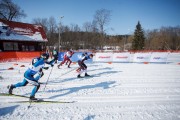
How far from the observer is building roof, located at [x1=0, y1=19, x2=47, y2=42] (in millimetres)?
27553

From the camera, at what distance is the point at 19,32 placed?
29.8 metres

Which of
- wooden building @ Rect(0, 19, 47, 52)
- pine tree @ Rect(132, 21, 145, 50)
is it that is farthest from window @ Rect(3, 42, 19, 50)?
pine tree @ Rect(132, 21, 145, 50)

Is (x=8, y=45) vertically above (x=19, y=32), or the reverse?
(x=19, y=32)

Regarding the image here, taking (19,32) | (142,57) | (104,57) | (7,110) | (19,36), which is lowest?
(7,110)

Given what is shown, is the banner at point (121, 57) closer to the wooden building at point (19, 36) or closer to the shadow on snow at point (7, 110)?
the shadow on snow at point (7, 110)

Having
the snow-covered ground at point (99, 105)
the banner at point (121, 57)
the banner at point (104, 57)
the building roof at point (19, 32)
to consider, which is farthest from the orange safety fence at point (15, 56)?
the snow-covered ground at point (99, 105)

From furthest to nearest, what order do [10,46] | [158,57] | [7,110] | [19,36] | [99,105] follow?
[19,36] < [10,46] < [158,57] < [99,105] < [7,110]

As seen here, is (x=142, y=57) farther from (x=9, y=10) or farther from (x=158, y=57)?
(x=9, y=10)

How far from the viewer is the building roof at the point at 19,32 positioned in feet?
90.4

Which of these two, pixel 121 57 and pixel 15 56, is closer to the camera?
pixel 121 57

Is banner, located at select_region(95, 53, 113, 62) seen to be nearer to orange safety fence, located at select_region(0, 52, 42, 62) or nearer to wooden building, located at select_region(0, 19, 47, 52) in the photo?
orange safety fence, located at select_region(0, 52, 42, 62)

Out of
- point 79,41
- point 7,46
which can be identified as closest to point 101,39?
point 79,41

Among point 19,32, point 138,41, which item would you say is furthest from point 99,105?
point 138,41

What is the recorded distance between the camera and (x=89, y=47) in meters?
63.0
